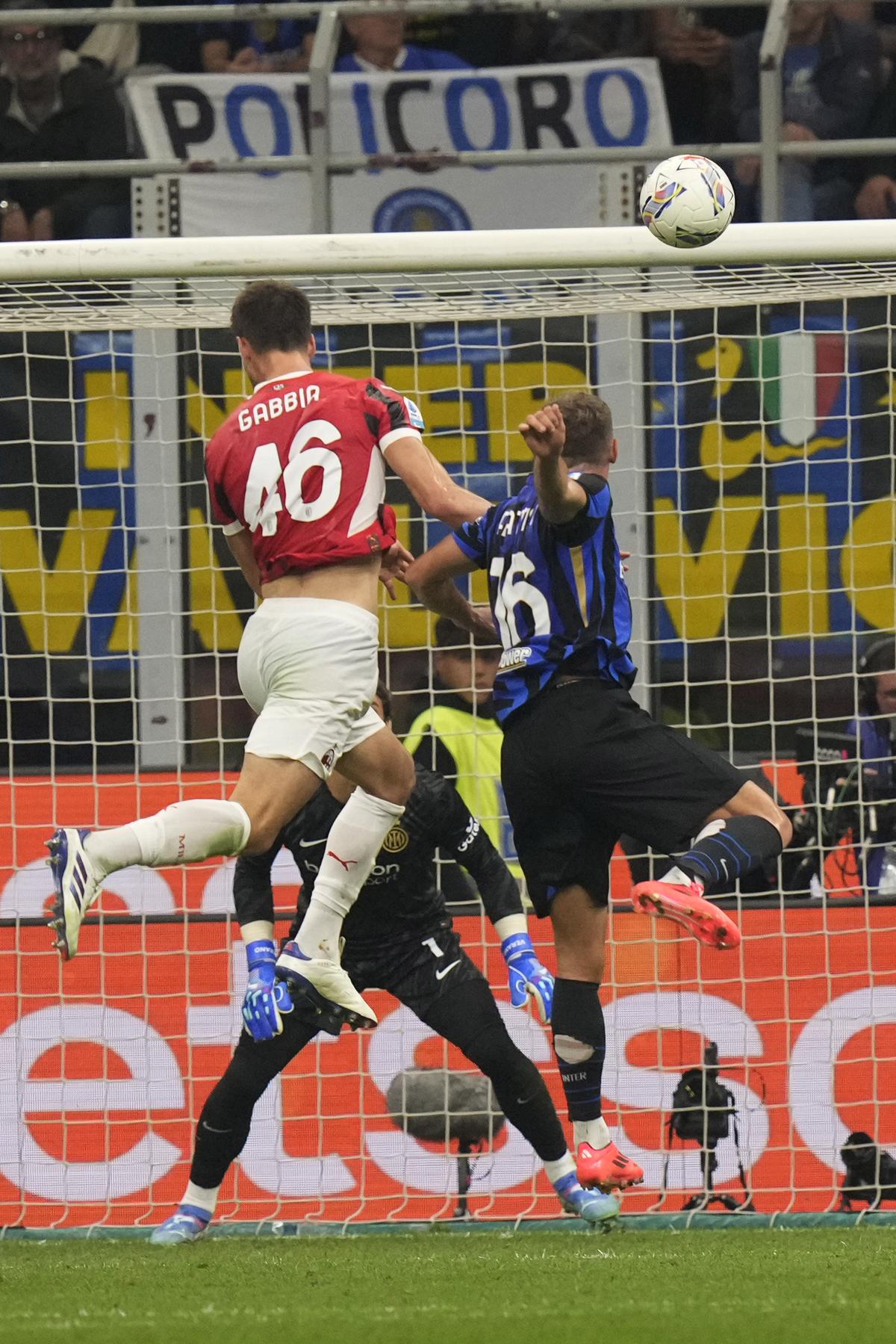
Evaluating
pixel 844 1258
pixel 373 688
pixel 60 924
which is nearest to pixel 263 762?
pixel 373 688

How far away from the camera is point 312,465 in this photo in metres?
5.48

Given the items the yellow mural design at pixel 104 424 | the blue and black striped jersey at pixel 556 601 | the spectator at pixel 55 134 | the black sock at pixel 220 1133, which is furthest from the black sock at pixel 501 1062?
the spectator at pixel 55 134

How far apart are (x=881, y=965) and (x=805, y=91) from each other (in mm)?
5467

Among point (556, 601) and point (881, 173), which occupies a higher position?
point (881, 173)

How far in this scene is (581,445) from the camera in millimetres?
5918

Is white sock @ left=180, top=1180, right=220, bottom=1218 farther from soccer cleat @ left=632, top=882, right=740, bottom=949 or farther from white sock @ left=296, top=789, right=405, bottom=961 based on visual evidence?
soccer cleat @ left=632, top=882, right=740, bottom=949

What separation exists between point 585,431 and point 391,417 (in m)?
0.70

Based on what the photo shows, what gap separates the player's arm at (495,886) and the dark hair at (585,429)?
1.30 meters

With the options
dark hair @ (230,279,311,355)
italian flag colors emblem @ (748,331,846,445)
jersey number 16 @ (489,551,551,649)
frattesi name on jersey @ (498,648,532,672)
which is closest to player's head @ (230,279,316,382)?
dark hair @ (230,279,311,355)

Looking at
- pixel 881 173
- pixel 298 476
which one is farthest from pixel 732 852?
pixel 881 173

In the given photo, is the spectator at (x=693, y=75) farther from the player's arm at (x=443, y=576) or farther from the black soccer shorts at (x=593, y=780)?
the black soccer shorts at (x=593, y=780)

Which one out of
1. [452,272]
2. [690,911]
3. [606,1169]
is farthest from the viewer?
[452,272]

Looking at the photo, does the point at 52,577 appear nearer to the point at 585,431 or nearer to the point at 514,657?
the point at 514,657

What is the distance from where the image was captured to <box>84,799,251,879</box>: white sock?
501 cm
